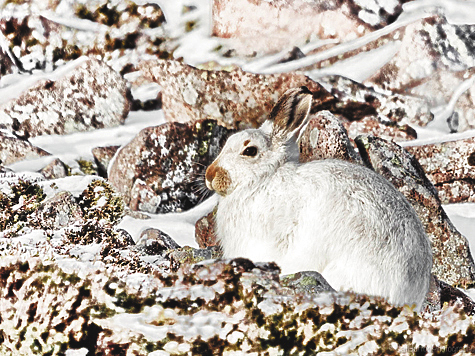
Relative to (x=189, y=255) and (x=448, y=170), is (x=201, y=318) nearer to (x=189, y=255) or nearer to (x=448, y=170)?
(x=189, y=255)

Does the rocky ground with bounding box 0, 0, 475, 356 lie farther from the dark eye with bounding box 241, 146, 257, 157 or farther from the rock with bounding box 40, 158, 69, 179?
the dark eye with bounding box 241, 146, 257, 157

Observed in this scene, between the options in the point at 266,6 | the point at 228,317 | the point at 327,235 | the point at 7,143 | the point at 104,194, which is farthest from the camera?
the point at 266,6

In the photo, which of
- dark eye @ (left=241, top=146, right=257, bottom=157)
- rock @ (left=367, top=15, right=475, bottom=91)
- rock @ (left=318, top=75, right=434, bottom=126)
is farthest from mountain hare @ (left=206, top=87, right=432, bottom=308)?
rock @ (left=367, top=15, right=475, bottom=91)

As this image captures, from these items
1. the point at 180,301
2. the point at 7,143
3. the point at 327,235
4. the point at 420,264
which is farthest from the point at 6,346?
the point at 7,143

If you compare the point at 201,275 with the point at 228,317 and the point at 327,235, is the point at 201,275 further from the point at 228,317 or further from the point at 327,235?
the point at 327,235

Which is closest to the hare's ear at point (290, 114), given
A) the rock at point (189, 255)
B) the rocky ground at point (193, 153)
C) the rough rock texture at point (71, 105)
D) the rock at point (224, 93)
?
the rocky ground at point (193, 153)

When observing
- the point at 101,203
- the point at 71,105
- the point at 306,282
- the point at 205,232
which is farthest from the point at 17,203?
the point at 306,282
